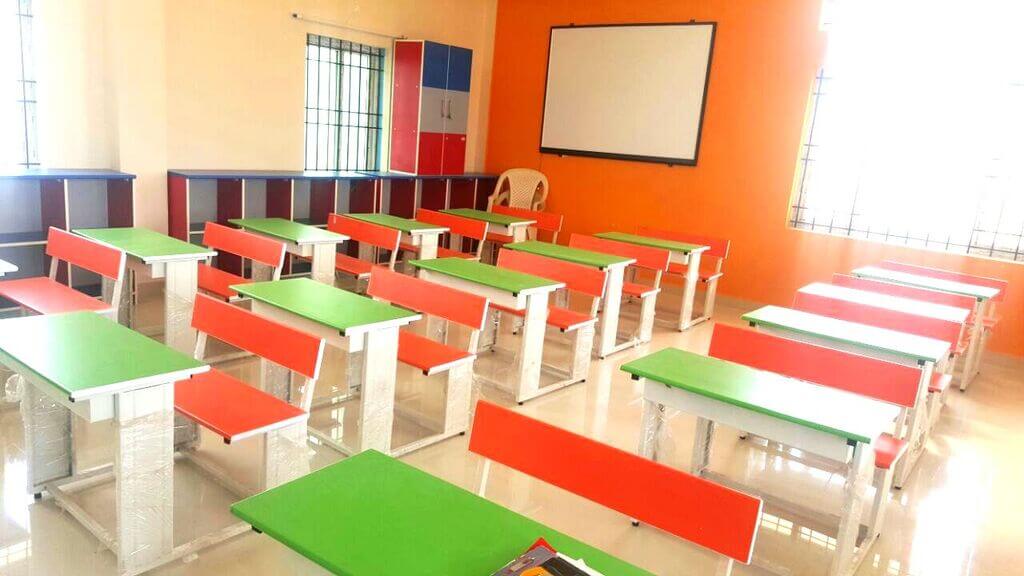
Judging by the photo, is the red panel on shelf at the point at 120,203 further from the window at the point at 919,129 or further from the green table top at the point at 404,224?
the window at the point at 919,129

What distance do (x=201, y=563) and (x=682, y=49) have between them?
653 cm

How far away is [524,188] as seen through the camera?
869 cm

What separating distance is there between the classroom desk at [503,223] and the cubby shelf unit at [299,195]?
0.95 meters

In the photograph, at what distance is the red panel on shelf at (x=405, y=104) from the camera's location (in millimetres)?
7750

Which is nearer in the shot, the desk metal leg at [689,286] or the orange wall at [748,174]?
the desk metal leg at [689,286]

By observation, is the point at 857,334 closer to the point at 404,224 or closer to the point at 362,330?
the point at 362,330

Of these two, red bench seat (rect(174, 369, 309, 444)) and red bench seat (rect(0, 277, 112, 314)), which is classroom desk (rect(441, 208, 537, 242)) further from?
red bench seat (rect(174, 369, 309, 444))

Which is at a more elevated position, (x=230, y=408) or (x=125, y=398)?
(x=125, y=398)

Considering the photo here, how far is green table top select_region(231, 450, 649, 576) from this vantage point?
1.47 metres

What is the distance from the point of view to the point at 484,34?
8.86 m

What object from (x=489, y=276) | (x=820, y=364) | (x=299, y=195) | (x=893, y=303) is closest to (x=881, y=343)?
(x=820, y=364)

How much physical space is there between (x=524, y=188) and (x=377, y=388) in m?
5.68

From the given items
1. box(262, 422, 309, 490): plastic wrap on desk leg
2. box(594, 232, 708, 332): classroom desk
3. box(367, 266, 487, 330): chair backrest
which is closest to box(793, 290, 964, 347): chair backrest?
box(594, 232, 708, 332): classroom desk

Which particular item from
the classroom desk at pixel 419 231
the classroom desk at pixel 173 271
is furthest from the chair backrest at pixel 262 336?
the classroom desk at pixel 419 231
